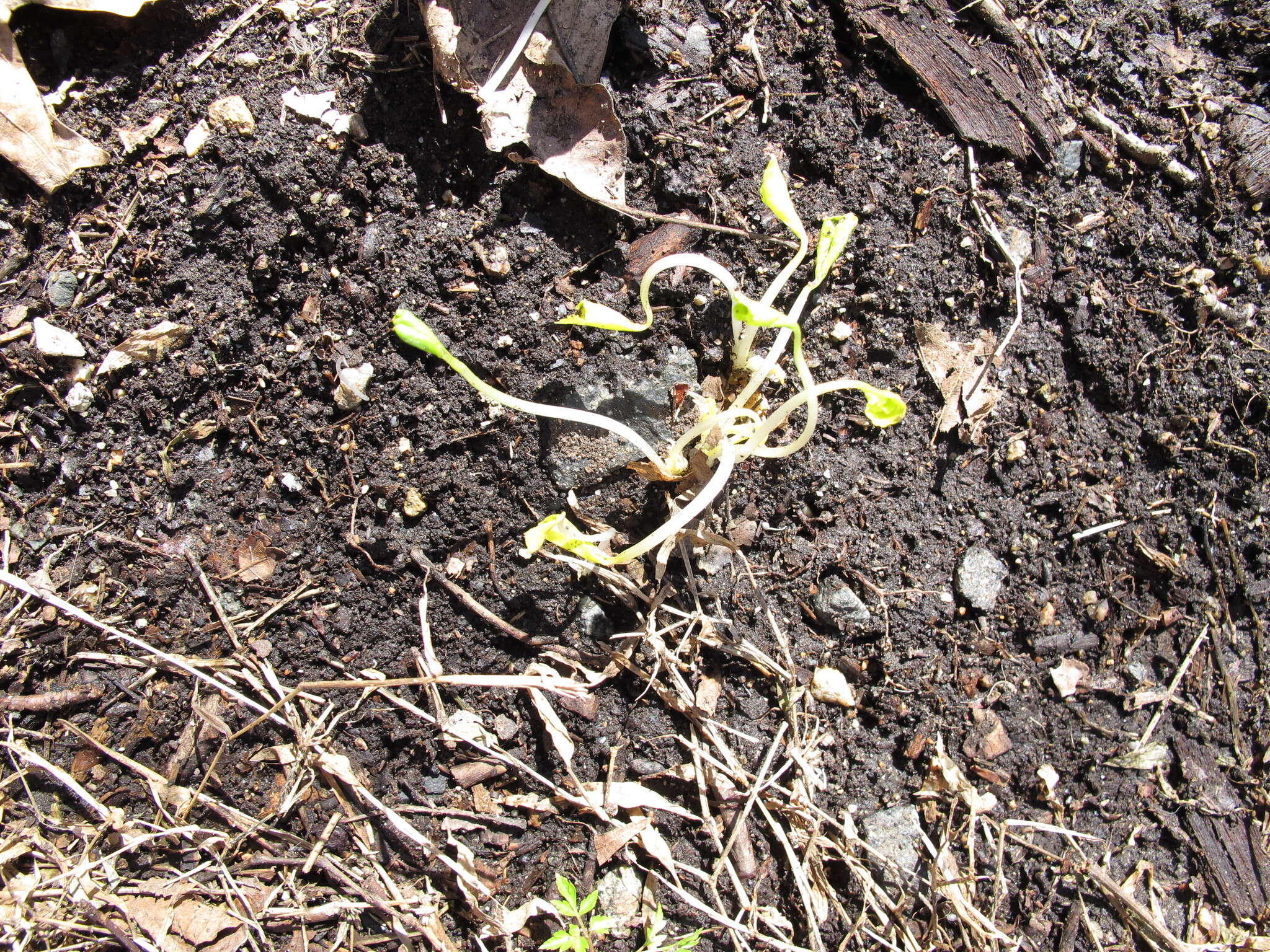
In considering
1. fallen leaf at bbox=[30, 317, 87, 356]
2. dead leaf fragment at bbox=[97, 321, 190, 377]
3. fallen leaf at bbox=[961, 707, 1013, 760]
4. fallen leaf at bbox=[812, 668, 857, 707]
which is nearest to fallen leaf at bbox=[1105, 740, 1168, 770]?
fallen leaf at bbox=[961, 707, 1013, 760]

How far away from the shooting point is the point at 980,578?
5.35 ft

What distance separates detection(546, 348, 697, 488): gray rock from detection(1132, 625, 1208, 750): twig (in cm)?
131

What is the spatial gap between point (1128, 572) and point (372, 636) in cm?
172

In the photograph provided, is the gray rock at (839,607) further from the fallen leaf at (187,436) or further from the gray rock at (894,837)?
the fallen leaf at (187,436)

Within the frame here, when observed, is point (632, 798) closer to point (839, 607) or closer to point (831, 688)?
point (831, 688)

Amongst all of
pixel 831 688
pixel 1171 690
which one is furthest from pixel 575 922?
pixel 1171 690

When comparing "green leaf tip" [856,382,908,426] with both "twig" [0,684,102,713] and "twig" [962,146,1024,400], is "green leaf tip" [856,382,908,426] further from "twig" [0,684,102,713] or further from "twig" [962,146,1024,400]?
"twig" [0,684,102,713]

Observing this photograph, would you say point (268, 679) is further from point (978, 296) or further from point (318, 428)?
point (978, 296)

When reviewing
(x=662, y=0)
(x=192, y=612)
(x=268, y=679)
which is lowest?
(x=268, y=679)

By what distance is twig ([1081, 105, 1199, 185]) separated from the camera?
5.64 feet

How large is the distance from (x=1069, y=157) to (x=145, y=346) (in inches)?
82.1

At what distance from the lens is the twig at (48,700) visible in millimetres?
1466

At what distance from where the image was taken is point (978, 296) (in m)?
1.65

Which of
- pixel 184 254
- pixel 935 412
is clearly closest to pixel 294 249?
pixel 184 254
